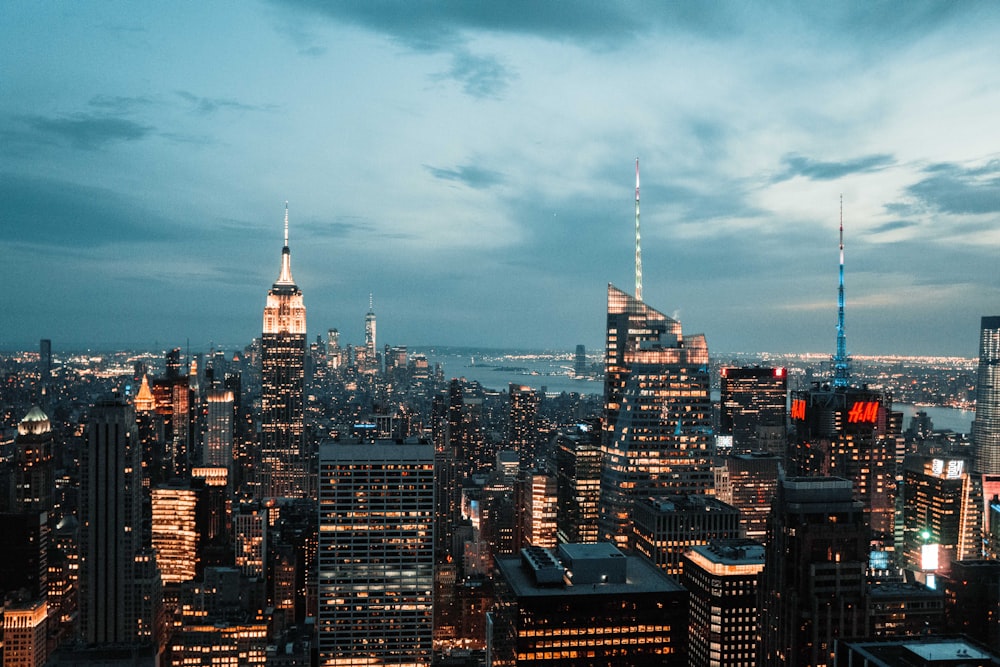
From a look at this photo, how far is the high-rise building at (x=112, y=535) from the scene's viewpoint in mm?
64562

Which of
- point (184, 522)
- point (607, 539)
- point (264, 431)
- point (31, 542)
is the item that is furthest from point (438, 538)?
point (264, 431)

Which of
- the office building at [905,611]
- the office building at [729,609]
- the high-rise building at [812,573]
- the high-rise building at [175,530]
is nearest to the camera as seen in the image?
the high-rise building at [812,573]

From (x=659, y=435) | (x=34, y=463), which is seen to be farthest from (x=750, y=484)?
(x=34, y=463)

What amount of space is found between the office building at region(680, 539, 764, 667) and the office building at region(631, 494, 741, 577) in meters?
8.88

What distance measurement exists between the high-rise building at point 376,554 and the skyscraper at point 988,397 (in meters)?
56.7

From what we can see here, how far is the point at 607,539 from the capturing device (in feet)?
201

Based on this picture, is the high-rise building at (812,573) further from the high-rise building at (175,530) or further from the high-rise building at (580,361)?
the high-rise building at (580,361)

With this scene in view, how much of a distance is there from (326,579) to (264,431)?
70470 mm

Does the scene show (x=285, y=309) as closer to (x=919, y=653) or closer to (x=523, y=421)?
(x=523, y=421)

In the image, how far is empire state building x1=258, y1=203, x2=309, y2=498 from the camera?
118 metres

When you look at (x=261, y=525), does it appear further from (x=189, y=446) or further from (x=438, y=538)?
(x=189, y=446)

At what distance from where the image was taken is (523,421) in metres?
130

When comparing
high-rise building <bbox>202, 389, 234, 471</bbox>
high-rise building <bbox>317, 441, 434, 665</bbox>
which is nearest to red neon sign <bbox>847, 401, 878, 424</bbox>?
high-rise building <bbox>317, 441, 434, 665</bbox>

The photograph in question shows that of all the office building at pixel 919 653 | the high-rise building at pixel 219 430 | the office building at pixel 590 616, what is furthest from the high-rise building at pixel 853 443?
the high-rise building at pixel 219 430
